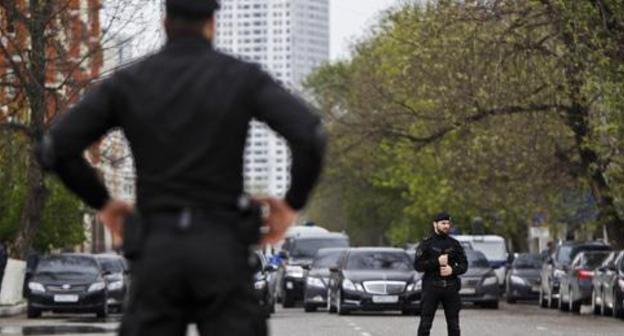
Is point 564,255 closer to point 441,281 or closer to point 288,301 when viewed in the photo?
point 288,301

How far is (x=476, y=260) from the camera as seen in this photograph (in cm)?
4891

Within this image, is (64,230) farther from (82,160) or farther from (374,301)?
(82,160)

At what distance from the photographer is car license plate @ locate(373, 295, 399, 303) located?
131ft

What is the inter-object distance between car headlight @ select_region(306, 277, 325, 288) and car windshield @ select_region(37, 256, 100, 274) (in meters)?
5.06

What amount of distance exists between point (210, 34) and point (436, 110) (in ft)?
144

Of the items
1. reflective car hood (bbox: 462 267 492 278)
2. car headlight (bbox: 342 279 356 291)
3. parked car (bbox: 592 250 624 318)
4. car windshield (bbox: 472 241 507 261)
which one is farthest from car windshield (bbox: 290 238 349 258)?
car headlight (bbox: 342 279 356 291)

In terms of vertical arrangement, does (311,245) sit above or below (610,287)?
above

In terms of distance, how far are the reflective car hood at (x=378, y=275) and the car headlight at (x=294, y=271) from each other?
930cm

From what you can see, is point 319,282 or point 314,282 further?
point 314,282

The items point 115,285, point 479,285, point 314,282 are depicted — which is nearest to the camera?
point 314,282

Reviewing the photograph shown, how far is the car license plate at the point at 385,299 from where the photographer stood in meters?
39.8

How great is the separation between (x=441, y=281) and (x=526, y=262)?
121 feet

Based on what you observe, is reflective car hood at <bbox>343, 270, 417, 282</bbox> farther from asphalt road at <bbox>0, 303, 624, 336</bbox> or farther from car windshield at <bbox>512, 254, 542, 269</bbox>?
car windshield at <bbox>512, 254, 542, 269</bbox>

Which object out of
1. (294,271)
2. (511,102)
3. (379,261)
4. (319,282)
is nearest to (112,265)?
(294,271)
